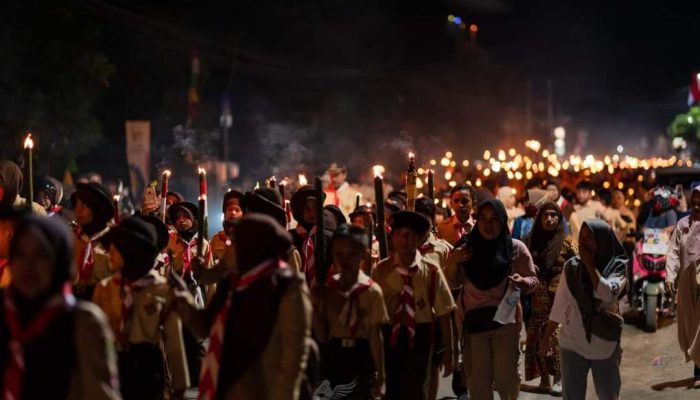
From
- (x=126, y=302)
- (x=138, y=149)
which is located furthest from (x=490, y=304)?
(x=138, y=149)

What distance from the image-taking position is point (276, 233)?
17.8 ft

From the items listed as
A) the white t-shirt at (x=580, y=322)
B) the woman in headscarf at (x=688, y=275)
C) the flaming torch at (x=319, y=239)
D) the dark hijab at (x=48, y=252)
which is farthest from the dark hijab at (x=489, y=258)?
the dark hijab at (x=48, y=252)

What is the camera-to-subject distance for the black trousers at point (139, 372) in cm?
629

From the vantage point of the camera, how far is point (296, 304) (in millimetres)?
5379

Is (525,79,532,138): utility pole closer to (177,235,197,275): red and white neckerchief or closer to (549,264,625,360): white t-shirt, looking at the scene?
(177,235,197,275): red and white neckerchief

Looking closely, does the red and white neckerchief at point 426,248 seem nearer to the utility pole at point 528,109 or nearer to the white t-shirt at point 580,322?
the white t-shirt at point 580,322

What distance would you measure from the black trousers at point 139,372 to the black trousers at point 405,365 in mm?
1833

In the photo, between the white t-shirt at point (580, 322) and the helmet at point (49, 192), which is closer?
the white t-shirt at point (580, 322)

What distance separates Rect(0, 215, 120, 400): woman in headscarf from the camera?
14.6ft

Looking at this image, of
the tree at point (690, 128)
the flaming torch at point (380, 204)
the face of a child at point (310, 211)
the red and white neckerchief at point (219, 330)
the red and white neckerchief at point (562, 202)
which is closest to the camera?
the red and white neckerchief at point (219, 330)

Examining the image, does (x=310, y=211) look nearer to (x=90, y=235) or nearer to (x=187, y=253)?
(x=187, y=253)

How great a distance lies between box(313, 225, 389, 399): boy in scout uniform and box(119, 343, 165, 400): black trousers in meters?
1.14

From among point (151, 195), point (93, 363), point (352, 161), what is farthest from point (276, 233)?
point (352, 161)

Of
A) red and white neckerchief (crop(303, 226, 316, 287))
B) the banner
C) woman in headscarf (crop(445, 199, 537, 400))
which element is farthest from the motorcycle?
the banner
